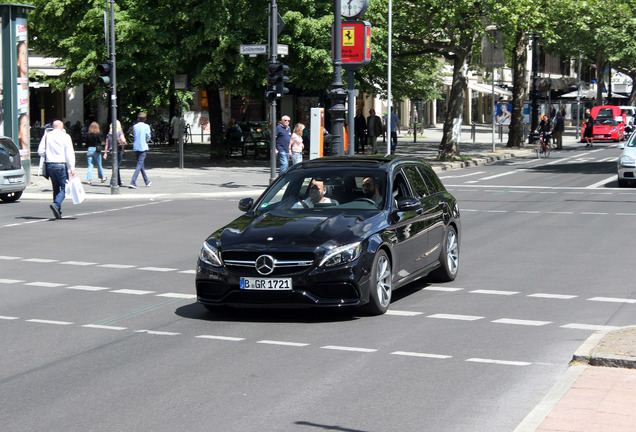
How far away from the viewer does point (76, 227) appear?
18.2 m

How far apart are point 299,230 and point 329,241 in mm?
355

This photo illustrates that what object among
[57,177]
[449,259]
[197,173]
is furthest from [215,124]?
[449,259]

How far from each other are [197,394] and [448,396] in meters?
1.67

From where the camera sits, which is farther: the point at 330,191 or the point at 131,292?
the point at 131,292

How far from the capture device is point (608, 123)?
206ft

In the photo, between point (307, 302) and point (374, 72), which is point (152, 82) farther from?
point (307, 302)

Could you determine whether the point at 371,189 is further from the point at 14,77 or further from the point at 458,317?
the point at 14,77

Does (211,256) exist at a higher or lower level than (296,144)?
lower

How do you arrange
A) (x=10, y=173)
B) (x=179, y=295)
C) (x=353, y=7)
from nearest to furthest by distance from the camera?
(x=179, y=295) < (x=10, y=173) < (x=353, y=7)

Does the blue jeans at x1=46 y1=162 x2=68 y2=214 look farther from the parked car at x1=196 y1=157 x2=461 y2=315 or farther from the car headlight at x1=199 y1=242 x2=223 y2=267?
the car headlight at x1=199 y1=242 x2=223 y2=267

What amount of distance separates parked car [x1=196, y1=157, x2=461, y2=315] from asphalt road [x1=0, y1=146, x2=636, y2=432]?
12.0 inches

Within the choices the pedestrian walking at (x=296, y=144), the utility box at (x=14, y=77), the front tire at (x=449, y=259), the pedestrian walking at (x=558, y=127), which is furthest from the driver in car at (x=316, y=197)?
the pedestrian walking at (x=558, y=127)

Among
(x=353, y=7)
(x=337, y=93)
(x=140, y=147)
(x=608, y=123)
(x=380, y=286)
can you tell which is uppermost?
(x=353, y=7)

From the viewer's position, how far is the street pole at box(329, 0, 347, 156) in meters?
24.1
